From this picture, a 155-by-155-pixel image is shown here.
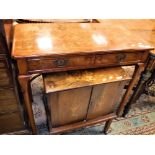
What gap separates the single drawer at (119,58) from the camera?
985 mm

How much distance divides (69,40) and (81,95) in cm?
36

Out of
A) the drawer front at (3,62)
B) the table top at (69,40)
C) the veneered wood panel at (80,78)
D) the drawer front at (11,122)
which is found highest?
the table top at (69,40)

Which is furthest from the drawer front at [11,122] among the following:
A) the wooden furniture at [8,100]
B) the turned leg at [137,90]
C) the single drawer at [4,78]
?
the turned leg at [137,90]

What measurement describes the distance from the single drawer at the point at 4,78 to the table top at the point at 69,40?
0.53ft

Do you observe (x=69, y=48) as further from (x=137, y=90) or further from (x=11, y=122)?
(x=137, y=90)

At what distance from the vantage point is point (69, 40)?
963 mm

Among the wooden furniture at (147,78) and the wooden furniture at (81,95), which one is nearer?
the wooden furniture at (81,95)

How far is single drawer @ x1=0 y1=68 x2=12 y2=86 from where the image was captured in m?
0.91

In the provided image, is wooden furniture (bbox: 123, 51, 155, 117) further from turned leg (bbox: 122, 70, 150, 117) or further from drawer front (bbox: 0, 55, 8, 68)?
drawer front (bbox: 0, 55, 8, 68)

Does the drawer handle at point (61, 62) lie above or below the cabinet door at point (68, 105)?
above

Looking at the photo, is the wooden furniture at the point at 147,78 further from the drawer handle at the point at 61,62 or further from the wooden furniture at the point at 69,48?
the drawer handle at the point at 61,62

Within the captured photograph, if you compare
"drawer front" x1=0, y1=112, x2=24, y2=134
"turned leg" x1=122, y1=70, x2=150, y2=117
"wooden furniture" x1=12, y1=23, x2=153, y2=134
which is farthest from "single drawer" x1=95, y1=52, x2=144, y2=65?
"drawer front" x1=0, y1=112, x2=24, y2=134
